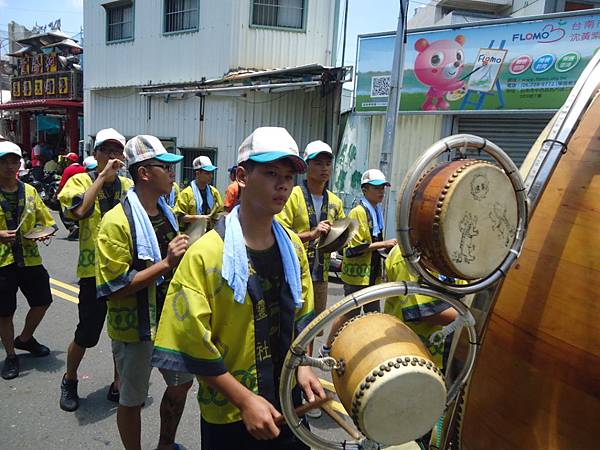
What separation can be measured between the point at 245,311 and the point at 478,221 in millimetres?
890

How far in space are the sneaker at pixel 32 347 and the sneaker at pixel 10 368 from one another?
29 cm

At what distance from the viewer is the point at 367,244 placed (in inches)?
167

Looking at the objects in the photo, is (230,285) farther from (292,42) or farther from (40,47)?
(40,47)

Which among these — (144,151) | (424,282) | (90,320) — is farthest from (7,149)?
(424,282)

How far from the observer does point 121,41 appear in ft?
44.3

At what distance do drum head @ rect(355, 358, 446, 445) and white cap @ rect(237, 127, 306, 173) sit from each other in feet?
2.76

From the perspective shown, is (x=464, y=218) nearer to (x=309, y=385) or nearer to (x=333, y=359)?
(x=333, y=359)

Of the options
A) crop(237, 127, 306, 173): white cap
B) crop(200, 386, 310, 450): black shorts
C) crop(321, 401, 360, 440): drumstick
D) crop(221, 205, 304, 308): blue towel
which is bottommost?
crop(200, 386, 310, 450): black shorts

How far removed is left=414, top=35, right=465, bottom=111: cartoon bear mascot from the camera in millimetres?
8102

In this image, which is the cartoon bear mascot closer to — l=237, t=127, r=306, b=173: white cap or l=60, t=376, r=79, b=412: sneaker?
l=60, t=376, r=79, b=412: sneaker

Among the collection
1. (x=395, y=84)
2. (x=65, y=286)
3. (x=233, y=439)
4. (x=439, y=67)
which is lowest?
(x=65, y=286)

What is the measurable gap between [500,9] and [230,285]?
1872 centimetres

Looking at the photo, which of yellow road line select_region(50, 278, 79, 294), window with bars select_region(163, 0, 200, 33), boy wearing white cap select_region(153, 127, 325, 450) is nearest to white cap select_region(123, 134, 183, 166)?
boy wearing white cap select_region(153, 127, 325, 450)

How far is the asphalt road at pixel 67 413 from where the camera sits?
123 inches
